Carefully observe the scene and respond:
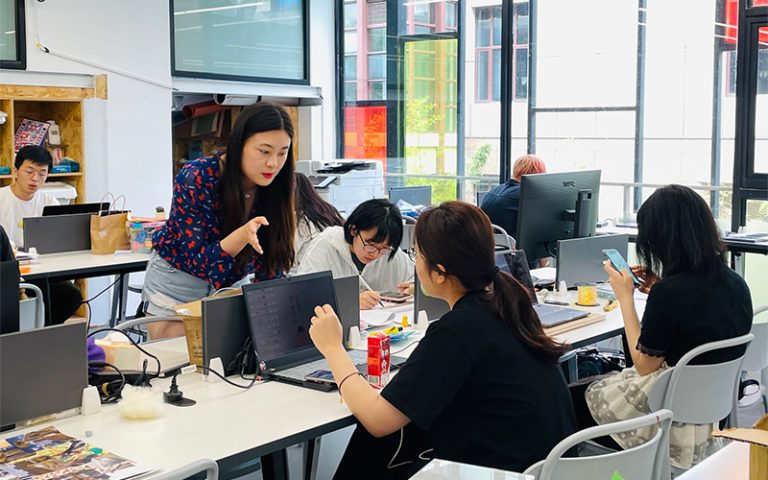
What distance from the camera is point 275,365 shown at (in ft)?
8.68

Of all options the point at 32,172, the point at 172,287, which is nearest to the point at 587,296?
the point at 172,287

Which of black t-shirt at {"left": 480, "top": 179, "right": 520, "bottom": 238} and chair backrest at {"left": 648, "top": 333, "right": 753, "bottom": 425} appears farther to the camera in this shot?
black t-shirt at {"left": 480, "top": 179, "right": 520, "bottom": 238}

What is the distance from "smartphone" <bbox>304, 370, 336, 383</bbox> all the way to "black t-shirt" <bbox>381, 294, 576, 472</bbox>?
1.45ft

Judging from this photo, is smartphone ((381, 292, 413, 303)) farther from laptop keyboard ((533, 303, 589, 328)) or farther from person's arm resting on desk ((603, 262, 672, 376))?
person's arm resting on desk ((603, 262, 672, 376))

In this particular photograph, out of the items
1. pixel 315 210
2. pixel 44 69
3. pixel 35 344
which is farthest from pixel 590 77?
pixel 35 344

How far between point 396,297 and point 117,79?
158 inches

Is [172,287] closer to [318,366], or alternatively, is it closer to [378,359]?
[318,366]

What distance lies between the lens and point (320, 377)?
2539mm

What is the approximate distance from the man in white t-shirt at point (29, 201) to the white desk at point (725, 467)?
14.9ft

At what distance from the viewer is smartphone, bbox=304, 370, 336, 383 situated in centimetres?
251

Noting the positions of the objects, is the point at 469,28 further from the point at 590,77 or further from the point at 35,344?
the point at 35,344

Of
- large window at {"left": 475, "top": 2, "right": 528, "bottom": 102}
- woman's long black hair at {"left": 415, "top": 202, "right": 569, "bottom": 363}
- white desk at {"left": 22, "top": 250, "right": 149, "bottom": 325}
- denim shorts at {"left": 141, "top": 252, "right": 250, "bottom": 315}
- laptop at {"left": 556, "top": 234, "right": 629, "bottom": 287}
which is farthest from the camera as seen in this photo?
large window at {"left": 475, "top": 2, "right": 528, "bottom": 102}

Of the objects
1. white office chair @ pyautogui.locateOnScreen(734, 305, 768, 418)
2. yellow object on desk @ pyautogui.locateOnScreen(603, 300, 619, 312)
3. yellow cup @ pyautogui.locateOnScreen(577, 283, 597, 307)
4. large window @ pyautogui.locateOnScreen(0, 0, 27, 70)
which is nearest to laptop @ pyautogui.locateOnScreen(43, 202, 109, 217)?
large window @ pyautogui.locateOnScreen(0, 0, 27, 70)

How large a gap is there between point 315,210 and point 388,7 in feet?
14.6
